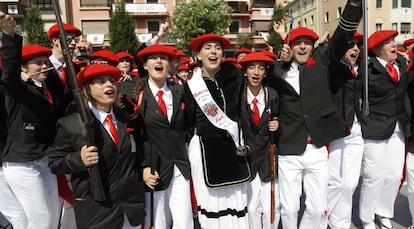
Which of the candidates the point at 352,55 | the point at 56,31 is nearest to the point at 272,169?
the point at 352,55

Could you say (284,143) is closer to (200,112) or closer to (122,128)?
(200,112)

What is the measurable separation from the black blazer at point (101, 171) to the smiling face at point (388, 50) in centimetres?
304

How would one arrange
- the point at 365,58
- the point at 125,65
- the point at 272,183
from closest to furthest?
1. the point at 365,58
2. the point at 272,183
3. the point at 125,65

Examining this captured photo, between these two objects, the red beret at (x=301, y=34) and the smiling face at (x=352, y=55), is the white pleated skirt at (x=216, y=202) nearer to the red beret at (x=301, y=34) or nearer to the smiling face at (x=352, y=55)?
the red beret at (x=301, y=34)

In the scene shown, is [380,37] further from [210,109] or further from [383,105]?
[210,109]

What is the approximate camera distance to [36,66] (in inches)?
Result: 125

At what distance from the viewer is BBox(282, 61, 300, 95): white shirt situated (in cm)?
370

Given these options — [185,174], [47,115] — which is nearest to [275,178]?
[185,174]

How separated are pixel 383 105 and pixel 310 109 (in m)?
1.02

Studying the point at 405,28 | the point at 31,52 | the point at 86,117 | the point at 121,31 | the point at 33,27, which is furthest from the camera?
the point at 405,28

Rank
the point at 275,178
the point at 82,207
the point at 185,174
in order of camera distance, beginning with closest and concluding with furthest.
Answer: the point at 82,207, the point at 185,174, the point at 275,178

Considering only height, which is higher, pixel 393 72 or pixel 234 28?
pixel 234 28

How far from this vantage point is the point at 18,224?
3.46m

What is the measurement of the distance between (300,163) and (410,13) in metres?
41.1
